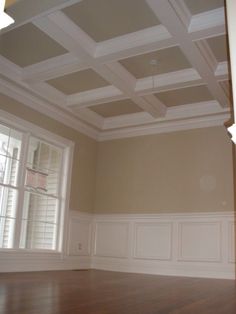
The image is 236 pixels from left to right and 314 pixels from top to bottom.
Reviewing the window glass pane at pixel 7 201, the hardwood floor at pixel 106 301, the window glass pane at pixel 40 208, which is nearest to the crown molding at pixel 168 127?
the window glass pane at pixel 40 208

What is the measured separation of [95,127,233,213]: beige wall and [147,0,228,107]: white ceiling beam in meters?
1.09

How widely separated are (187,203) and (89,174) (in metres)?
2.05

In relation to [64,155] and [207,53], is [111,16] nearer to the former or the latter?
[207,53]

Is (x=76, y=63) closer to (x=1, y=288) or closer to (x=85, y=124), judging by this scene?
(x=85, y=124)

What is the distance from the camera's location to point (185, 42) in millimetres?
4320

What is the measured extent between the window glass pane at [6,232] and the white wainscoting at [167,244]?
6.42 ft

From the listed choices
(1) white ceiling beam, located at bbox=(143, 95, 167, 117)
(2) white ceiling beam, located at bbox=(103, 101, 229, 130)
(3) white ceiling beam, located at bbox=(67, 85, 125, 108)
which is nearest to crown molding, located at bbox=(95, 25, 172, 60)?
(3) white ceiling beam, located at bbox=(67, 85, 125, 108)

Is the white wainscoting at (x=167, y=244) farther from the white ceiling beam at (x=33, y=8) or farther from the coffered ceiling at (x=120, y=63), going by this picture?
the white ceiling beam at (x=33, y=8)

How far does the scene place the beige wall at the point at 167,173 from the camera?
6.30 meters

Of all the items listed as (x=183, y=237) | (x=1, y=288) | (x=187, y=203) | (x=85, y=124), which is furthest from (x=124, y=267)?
(x=1, y=288)

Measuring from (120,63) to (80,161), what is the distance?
8.19 ft

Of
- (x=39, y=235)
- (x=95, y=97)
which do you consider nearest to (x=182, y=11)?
(x=95, y=97)

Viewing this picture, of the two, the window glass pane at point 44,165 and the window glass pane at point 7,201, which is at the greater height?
the window glass pane at point 44,165

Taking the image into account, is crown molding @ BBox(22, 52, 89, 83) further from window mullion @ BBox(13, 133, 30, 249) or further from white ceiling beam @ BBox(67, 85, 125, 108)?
A: window mullion @ BBox(13, 133, 30, 249)
